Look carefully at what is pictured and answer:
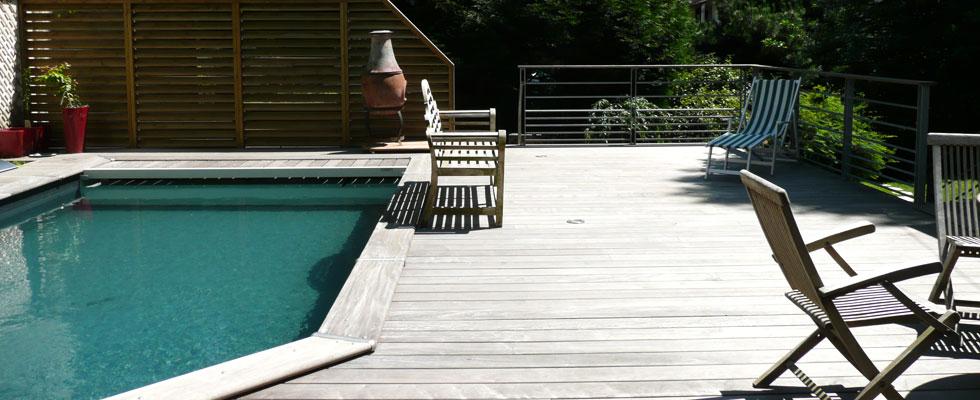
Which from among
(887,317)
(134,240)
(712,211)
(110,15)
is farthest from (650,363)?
(110,15)

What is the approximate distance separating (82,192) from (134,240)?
2122 mm

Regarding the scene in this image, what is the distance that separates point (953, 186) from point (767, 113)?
5.07 metres

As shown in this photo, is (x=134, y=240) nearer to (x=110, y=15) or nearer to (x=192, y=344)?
(x=192, y=344)

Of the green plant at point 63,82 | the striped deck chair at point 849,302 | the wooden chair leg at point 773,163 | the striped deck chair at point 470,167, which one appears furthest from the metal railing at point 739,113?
the green plant at point 63,82

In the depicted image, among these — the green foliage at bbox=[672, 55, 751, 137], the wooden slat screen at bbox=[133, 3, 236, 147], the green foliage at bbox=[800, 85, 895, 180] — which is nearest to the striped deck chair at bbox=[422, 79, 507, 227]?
the green foliage at bbox=[800, 85, 895, 180]

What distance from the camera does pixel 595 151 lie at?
406 inches

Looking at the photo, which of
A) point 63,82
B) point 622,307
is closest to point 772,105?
point 622,307

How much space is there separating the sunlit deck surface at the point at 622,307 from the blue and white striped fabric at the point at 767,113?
0.90m

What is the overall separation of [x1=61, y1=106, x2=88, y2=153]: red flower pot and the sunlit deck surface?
5.34 meters

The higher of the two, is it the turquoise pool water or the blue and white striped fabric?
the blue and white striped fabric

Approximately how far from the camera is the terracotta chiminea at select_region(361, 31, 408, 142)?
9812 mm

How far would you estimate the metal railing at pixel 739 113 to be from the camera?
7.89m

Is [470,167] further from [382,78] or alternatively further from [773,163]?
[382,78]

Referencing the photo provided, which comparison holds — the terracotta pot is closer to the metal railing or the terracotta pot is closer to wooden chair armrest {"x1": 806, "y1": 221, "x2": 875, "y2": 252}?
the metal railing
